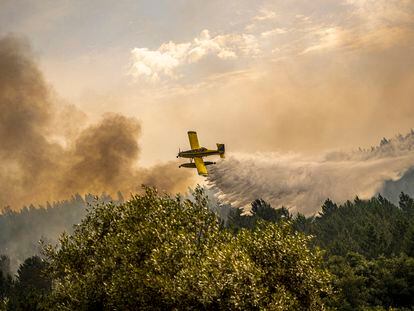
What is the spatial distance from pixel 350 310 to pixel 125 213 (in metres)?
34.5

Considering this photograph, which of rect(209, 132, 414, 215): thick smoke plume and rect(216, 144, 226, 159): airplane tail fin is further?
rect(209, 132, 414, 215): thick smoke plume

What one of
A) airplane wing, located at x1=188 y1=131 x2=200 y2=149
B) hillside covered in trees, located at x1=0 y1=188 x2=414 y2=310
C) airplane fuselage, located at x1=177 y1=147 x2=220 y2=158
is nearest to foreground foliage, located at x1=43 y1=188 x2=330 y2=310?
hillside covered in trees, located at x1=0 y1=188 x2=414 y2=310

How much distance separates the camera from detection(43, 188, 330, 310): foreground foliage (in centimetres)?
2611

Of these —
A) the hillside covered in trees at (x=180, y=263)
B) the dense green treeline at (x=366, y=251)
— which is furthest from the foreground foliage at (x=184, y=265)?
the dense green treeline at (x=366, y=251)

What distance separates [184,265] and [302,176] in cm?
12203

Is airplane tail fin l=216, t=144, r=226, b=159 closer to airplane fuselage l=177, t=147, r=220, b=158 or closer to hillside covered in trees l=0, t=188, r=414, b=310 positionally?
airplane fuselage l=177, t=147, r=220, b=158

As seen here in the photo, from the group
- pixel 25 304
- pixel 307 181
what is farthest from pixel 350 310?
pixel 307 181

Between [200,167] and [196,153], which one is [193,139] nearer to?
[196,153]

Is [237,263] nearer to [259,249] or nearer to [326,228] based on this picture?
[259,249]

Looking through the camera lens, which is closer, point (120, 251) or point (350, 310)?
point (120, 251)

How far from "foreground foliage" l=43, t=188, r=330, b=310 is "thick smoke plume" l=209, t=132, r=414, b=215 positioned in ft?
221

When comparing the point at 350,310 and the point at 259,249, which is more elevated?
the point at 259,249

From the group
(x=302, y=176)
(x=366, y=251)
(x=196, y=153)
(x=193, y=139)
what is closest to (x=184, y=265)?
(x=196, y=153)

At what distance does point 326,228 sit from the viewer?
131875 mm
